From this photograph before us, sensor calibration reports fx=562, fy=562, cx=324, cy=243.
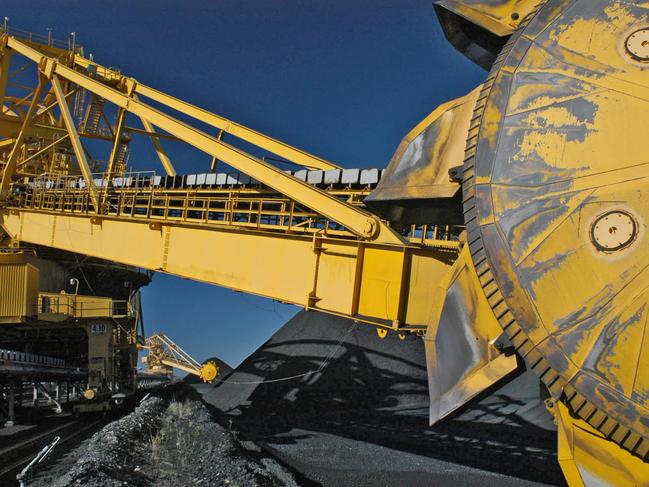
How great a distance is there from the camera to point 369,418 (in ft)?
59.1

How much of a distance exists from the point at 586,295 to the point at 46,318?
19.1 m

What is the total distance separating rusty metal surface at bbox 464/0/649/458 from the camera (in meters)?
2.83

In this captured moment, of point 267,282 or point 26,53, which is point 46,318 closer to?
point 26,53

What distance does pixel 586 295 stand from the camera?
297 cm

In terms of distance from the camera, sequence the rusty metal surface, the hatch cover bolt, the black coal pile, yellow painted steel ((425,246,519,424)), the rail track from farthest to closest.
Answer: the rail track < the black coal pile < yellow painted steel ((425,246,519,424)) < the hatch cover bolt < the rusty metal surface

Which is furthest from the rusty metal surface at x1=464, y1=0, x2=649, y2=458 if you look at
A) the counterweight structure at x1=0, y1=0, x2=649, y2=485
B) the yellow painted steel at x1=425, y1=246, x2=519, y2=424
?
the yellow painted steel at x1=425, y1=246, x2=519, y2=424

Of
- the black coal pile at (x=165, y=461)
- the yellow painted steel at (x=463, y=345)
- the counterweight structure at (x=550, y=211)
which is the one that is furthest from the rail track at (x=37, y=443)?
the counterweight structure at (x=550, y=211)

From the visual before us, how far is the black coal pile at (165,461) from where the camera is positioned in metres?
8.44

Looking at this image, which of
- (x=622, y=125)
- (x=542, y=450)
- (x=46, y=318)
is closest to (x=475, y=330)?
(x=622, y=125)

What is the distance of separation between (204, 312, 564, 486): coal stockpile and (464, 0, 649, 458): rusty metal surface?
445 cm

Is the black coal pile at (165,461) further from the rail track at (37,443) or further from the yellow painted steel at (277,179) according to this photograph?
the yellow painted steel at (277,179)


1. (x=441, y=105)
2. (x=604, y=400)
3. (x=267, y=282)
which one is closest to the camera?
(x=604, y=400)

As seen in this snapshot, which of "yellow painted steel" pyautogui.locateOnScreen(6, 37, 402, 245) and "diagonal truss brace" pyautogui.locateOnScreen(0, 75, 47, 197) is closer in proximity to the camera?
"yellow painted steel" pyautogui.locateOnScreen(6, 37, 402, 245)

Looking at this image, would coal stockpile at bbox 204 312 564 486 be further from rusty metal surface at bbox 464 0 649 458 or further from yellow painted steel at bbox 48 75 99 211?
yellow painted steel at bbox 48 75 99 211
